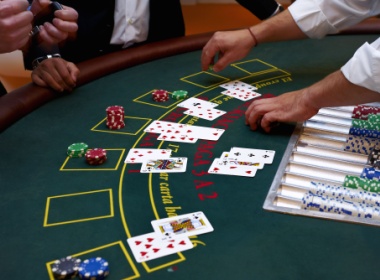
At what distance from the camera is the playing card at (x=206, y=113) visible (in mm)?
2029

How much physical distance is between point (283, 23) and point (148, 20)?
869mm

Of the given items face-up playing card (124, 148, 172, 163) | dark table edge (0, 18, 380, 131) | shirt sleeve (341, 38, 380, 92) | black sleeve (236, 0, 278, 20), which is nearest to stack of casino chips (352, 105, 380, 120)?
shirt sleeve (341, 38, 380, 92)

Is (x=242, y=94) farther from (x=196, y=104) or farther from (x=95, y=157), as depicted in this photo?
(x=95, y=157)

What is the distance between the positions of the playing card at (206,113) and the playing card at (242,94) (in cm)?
18

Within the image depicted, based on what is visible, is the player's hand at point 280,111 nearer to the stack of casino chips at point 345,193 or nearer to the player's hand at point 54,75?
the stack of casino chips at point 345,193

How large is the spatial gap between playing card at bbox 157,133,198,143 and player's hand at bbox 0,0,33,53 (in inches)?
25.0

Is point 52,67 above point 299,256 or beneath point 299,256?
above

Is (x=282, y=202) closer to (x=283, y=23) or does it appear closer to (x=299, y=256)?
(x=299, y=256)

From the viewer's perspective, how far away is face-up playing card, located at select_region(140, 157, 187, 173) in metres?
1.61

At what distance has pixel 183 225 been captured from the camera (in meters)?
1.30

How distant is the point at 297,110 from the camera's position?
1856 millimetres

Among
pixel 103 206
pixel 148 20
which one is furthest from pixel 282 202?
pixel 148 20

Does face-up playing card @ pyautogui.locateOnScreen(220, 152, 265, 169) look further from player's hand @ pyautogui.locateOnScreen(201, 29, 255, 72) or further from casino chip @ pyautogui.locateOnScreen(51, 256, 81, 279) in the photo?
player's hand @ pyautogui.locateOnScreen(201, 29, 255, 72)

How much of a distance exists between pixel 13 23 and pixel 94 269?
3.38 ft
